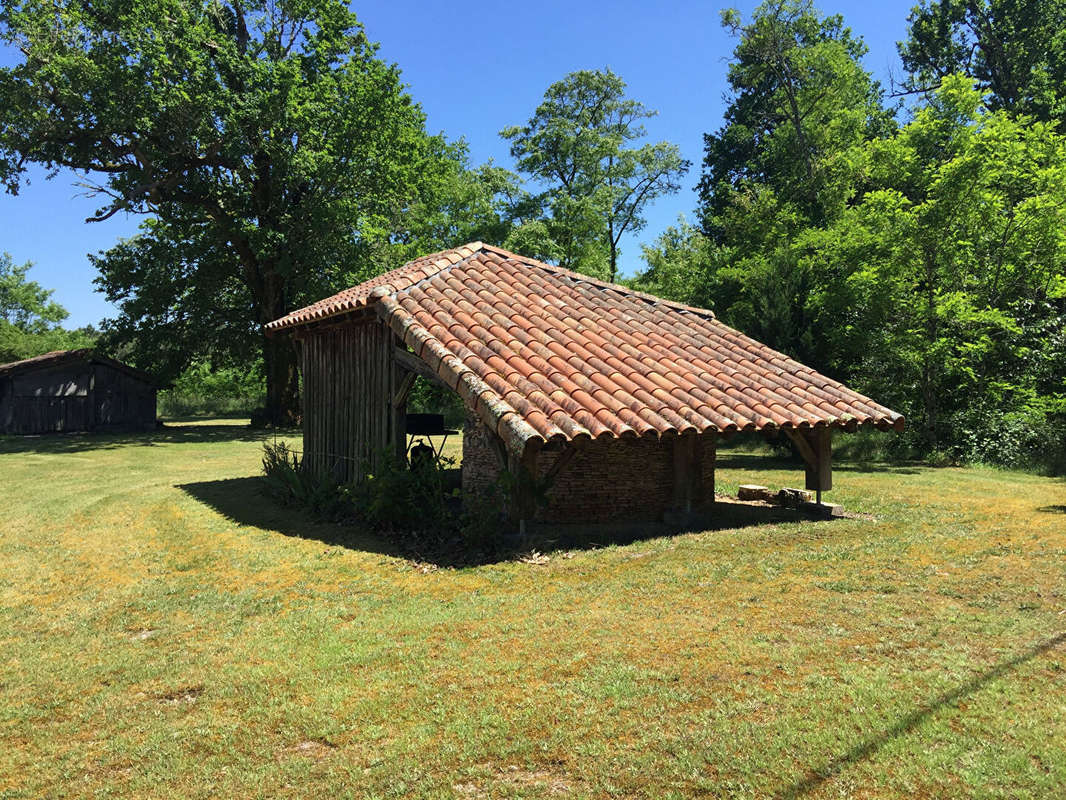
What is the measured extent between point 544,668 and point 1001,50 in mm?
42642

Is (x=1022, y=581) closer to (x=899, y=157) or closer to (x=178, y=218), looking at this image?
(x=899, y=157)

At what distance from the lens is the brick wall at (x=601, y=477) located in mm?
9180

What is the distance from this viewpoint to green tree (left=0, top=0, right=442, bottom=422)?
75.6 feet

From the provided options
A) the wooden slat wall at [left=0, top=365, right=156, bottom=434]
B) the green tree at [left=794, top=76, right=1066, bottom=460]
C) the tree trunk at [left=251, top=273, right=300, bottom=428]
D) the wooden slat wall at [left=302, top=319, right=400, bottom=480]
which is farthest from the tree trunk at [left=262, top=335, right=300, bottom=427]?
the green tree at [left=794, top=76, right=1066, bottom=460]

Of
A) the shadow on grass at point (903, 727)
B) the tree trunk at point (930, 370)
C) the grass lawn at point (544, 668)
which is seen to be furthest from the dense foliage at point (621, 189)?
the shadow on grass at point (903, 727)

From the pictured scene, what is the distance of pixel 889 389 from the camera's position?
20.4 metres

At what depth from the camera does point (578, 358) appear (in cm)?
912

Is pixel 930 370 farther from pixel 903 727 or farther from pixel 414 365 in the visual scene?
pixel 903 727

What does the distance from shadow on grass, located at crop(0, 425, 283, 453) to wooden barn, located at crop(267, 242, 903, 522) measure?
15.7 m

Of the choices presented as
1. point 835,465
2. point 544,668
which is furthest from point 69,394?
point 544,668

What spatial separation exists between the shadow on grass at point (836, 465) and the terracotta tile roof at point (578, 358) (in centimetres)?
637

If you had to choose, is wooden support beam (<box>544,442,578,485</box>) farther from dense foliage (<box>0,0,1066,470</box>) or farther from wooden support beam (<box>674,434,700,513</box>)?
dense foliage (<box>0,0,1066,470</box>)

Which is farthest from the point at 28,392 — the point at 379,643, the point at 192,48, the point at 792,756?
the point at 792,756

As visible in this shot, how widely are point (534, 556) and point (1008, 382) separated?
1902cm
